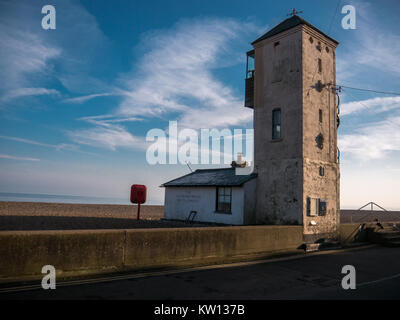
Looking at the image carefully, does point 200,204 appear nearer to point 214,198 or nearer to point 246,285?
point 214,198

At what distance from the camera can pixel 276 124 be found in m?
15.7

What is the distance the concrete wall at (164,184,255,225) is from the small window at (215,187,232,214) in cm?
29

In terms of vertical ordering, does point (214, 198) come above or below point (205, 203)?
above

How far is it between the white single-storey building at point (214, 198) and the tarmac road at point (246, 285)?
225 inches

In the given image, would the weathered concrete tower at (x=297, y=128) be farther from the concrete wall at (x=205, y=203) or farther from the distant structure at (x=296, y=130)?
the concrete wall at (x=205, y=203)

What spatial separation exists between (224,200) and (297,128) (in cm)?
606

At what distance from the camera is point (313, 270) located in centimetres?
943

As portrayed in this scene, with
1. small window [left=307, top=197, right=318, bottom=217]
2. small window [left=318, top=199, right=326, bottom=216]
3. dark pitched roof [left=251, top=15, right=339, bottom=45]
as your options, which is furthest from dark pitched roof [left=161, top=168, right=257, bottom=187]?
dark pitched roof [left=251, top=15, right=339, bottom=45]

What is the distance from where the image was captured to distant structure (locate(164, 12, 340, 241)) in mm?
14266

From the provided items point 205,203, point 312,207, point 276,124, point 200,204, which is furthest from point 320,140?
point 200,204

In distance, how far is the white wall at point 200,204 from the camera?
1617cm

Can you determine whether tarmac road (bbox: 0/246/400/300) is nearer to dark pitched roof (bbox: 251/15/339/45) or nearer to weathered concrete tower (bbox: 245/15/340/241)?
weathered concrete tower (bbox: 245/15/340/241)
